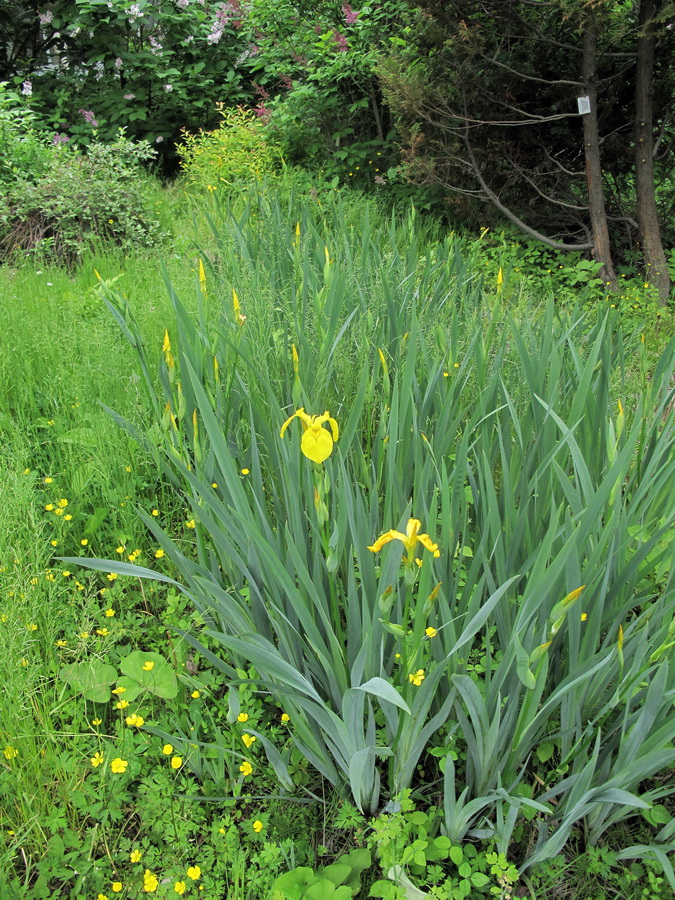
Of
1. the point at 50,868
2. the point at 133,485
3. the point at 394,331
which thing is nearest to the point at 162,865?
the point at 50,868

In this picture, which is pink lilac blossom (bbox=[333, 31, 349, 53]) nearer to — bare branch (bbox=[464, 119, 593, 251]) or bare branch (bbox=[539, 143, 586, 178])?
bare branch (bbox=[464, 119, 593, 251])

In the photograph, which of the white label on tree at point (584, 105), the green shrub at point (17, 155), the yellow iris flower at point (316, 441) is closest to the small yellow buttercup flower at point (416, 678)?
the yellow iris flower at point (316, 441)

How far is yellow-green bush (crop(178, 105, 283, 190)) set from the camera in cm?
497

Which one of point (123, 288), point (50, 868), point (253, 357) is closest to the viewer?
point (50, 868)

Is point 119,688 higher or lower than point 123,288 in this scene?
lower

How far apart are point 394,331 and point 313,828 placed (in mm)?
1277

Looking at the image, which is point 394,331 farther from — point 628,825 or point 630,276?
point 630,276

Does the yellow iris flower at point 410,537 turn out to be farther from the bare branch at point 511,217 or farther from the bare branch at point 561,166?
the bare branch at point 561,166

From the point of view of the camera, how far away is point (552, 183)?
458cm

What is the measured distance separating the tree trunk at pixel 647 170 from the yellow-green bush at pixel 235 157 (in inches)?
99.9

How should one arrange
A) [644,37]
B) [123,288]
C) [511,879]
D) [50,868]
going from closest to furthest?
[511,879], [50,868], [123,288], [644,37]

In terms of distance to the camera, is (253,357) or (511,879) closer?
(511,879)

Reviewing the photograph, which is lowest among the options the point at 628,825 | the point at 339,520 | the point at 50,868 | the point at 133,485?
the point at 628,825

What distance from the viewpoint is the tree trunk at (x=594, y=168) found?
3.73 meters
